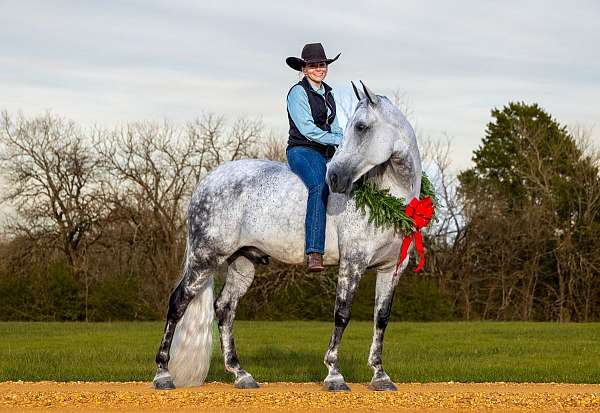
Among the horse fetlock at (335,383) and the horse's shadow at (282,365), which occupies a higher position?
the horse fetlock at (335,383)

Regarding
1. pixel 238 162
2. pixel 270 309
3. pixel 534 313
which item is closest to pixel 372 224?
pixel 238 162

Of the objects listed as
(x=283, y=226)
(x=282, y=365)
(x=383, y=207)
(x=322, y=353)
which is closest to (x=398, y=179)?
(x=383, y=207)

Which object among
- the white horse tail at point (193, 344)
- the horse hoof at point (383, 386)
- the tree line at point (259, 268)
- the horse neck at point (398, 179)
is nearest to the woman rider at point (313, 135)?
the horse neck at point (398, 179)

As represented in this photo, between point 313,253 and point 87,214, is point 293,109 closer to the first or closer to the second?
point 313,253

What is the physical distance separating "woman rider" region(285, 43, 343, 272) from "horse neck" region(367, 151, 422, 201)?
0.47 m

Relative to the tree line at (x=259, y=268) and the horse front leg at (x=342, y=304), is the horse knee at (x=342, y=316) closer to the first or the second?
the horse front leg at (x=342, y=304)

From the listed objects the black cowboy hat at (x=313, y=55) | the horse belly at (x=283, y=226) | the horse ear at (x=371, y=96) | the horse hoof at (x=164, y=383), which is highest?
the black cowboy hat at (x=313, y=55)

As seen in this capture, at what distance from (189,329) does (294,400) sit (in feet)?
6.40

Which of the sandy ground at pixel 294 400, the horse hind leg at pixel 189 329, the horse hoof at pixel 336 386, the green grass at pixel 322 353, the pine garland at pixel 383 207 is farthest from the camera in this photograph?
the green grass at pixel 322 353

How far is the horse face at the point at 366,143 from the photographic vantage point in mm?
8289

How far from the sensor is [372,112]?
847cm

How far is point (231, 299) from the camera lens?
9859 millimetres

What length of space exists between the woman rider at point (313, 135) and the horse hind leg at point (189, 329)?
134 cm

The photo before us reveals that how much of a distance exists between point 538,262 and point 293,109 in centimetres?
2762
